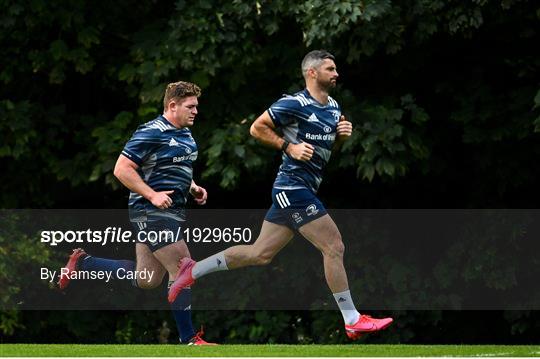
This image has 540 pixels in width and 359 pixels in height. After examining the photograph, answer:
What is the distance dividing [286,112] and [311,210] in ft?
2.55

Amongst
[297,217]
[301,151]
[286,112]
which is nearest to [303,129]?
[286,112]

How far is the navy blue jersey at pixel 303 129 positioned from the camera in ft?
33.1

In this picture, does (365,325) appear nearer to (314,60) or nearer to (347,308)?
(347,308)

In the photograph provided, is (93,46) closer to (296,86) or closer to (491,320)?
(296,86)

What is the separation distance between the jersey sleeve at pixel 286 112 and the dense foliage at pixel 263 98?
365 cm

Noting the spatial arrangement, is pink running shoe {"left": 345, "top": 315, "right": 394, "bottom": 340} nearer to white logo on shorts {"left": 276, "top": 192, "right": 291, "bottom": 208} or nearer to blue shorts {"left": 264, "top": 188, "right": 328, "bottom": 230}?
blue shorts {"left": 264, "top": 188, "right": 328, "bottom": 230}

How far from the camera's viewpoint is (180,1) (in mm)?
15289

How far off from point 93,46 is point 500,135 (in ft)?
17.3

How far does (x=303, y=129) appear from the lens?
33.1 ft

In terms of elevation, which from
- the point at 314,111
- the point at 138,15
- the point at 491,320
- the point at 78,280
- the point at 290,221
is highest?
the point at 138,15

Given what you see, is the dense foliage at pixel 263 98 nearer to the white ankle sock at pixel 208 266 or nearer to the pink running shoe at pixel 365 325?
the white ankle sock at pixel 208 266

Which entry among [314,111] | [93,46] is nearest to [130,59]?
[93,46]

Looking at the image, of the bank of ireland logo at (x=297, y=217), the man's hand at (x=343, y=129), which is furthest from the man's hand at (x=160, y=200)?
the man's hand at (x=343, y=129)

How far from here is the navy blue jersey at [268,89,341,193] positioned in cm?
1009
